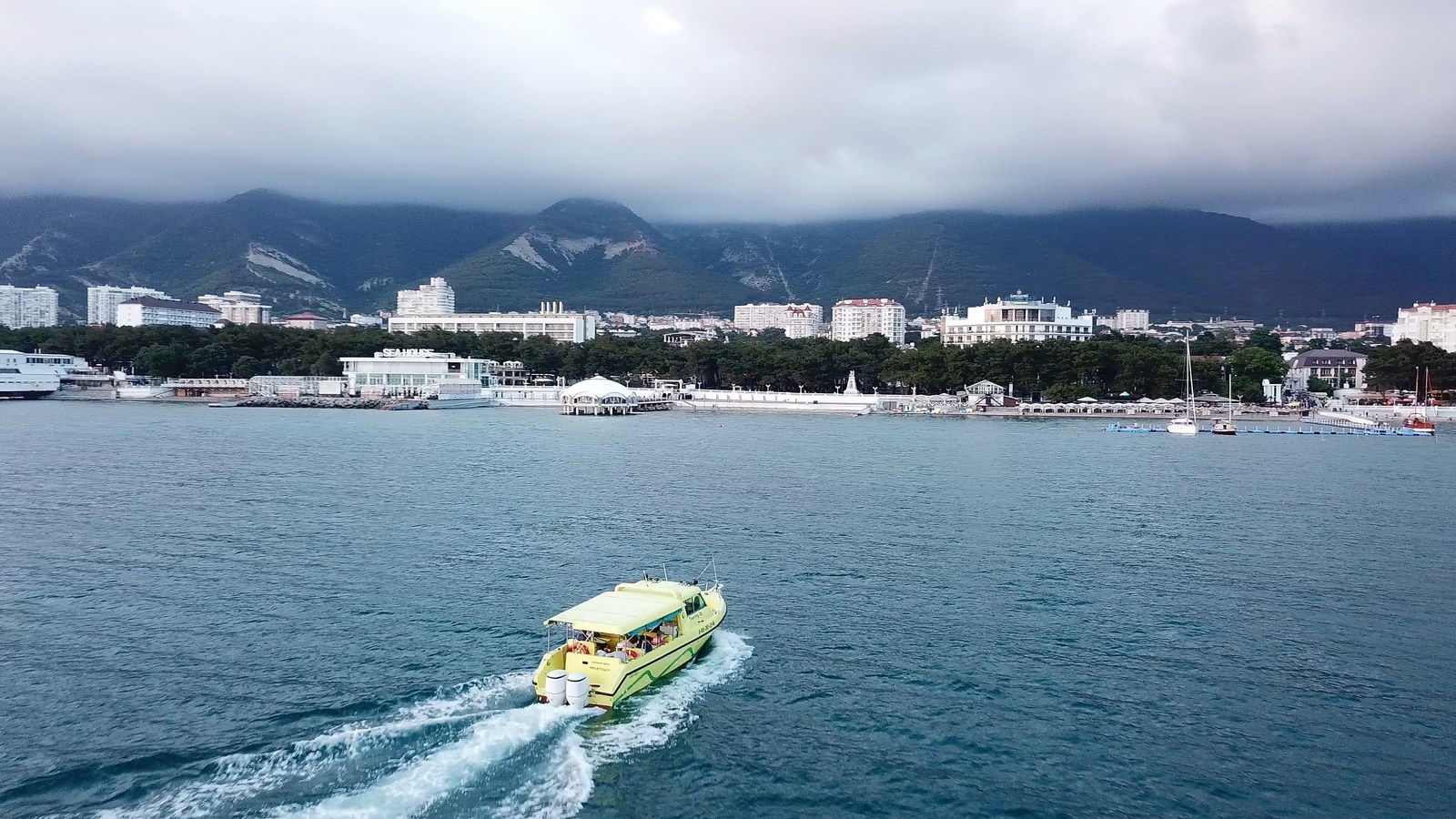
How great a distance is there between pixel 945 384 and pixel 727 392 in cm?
2616

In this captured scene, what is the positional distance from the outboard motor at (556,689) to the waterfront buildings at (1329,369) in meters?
141

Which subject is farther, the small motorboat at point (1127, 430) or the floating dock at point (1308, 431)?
the small motorboat at point (1127, 430)

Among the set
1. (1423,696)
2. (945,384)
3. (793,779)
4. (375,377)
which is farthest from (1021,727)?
(375,377)

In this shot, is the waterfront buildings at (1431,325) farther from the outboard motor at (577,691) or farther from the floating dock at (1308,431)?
the outboard motor at (577,691)

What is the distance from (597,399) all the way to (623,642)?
281 ft

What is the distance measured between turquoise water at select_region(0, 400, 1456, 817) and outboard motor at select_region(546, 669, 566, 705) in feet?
1.21

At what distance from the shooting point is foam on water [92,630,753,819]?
13.6 meters

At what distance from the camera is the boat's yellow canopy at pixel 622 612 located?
17953 millimetres

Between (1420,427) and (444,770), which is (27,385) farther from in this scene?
(1420,427)

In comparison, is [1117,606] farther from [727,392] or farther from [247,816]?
[727,392]

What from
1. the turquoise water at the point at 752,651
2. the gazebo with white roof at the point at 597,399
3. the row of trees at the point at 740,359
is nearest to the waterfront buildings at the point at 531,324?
the row of trees at the point at 740,359

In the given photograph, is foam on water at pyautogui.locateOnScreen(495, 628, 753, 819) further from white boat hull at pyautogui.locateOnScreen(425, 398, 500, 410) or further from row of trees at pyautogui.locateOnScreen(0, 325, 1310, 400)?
white boat hull at pyautogui.locateOnScreen(425, 398, 500, 410)

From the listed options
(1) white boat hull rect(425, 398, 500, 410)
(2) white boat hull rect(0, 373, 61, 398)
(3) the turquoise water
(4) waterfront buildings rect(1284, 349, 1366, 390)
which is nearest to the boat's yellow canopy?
(3) the turquoise water

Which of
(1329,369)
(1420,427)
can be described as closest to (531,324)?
(1329,369)
